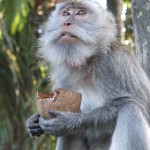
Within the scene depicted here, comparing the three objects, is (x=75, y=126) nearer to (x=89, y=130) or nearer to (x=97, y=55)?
(x=89, y=130)

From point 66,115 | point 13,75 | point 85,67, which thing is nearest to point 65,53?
point 85,67

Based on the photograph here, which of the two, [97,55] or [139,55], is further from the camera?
[139,55]

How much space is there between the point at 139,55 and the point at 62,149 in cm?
133

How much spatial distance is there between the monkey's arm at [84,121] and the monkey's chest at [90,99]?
0.65 ft

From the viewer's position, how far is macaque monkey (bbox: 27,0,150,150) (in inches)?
214

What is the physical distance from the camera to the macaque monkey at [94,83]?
5.44 m

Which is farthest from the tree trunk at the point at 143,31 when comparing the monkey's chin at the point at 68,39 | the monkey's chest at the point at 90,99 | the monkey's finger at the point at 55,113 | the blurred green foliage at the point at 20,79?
the blurred green foliage at the point at 20,79

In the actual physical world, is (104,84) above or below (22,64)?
above

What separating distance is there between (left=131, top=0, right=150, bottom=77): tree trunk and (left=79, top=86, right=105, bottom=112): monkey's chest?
77 centimetres

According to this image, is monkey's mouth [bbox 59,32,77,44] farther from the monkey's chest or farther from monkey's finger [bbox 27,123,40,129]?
monkey's finger [bbox 27,123,40,129]

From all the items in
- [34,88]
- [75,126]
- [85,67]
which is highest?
[85,67]

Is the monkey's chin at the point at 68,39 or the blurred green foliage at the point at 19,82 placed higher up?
the monkey's chin at the point at 68,39

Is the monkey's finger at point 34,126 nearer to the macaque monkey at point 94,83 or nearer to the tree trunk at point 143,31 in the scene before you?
the macaque monkey at point 94,83

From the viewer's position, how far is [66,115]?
5465 mm
